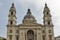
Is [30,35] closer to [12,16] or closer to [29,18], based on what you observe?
[29,18]

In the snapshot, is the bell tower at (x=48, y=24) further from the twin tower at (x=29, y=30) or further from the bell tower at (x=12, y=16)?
the bell tower at (x=12, y=16)

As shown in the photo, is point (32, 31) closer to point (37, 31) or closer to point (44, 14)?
point (37, 31)

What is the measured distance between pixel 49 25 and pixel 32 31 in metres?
4.17

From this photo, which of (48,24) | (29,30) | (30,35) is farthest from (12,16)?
(48,24)

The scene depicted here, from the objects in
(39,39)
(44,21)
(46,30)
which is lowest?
(39,39)

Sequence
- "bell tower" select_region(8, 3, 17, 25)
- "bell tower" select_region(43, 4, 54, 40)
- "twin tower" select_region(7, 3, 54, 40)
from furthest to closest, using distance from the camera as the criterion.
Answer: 1. "bell tower" select_region(8, 3, 17, 25)
2. "bell tower" select_region(43, 4, 54, 40)
3. "twin tower" select_region(7, 3, 54, 40)

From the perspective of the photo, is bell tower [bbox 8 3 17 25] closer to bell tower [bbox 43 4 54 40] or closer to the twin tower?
the twin tower

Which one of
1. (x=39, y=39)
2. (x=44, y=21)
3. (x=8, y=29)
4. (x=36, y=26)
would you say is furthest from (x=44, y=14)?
(x=8, y=29)

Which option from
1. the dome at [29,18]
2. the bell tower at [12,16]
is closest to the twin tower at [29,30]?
the bell tower at [12,16]

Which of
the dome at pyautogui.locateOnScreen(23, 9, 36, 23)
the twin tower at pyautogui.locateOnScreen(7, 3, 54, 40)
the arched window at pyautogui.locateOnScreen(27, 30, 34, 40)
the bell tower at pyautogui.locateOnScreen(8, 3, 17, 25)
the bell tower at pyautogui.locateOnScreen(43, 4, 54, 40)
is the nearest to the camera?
the twin tower at pyautogui.locateOnScreen(7, 3, 54, 40)

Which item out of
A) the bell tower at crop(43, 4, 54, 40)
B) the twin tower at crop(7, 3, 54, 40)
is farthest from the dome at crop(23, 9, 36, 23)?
the bell tower at crop(43, 4, 54, 40)

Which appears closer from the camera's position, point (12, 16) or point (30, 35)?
point (30, 35)

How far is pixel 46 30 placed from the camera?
31312mm

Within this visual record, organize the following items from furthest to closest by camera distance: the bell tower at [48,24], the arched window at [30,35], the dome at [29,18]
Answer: the dome at [29,18] < the arched window at [30,35] < the bell tower at [48,24]
